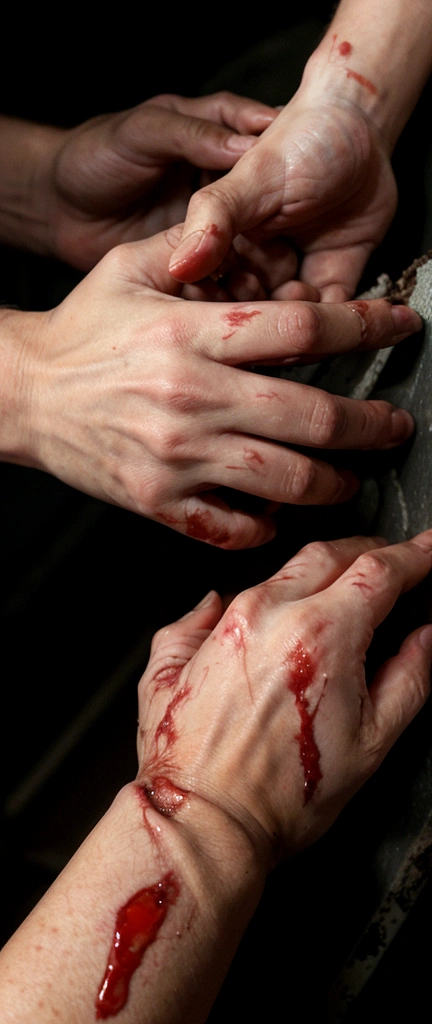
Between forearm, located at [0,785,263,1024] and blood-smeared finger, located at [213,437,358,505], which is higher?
blood-smeared finger, located at [213,437,358,505]

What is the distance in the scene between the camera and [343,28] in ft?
4.52

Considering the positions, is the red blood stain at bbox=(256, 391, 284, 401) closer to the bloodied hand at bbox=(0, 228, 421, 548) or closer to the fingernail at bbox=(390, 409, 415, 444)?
the bloodied hand at bbox=(0, 228, 421, 548)

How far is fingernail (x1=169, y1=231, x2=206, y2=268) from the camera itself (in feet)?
3.66

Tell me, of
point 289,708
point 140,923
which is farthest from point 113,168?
point 140,923

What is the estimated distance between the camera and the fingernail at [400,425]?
49.8 inches

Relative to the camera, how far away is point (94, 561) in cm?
192

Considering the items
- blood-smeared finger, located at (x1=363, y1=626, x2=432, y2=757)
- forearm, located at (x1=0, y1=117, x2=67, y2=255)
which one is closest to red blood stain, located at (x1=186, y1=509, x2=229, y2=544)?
blood-smeared finger, located at (x1=363, y1=626, x2=432, y2=757)

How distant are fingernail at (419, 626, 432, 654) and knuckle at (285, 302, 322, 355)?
46 centimetres

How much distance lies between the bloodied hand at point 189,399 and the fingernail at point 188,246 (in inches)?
2.6

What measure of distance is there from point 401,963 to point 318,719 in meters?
0.55

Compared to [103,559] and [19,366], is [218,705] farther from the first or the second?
[103,559]

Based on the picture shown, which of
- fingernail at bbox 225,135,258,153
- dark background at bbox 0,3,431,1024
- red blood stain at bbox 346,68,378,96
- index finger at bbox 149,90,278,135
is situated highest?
red blood stain at bbox 346,68,378,96

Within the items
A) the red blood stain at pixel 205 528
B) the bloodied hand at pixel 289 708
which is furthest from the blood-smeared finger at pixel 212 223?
the bloodied hand at pixel 289 708

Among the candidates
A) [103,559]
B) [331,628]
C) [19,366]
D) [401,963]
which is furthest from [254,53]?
[401,963]
